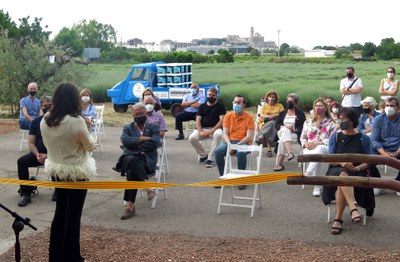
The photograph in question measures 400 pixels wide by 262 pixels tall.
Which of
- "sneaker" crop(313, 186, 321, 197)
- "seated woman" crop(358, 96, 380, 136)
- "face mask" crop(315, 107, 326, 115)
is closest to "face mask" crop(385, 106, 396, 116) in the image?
"face mask" crop(315, 107, 326, 115)

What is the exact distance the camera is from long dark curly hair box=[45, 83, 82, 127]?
6.52 meters

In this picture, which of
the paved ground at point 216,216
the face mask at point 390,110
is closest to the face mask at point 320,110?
the face mask at point 390,110

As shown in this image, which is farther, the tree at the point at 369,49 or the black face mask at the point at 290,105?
the tree at the point at 369,49

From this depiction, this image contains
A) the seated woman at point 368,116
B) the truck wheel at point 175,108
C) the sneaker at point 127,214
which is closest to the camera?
the sneaker at point 127,214

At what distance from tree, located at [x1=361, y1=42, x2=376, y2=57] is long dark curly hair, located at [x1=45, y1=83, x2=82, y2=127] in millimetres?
64205

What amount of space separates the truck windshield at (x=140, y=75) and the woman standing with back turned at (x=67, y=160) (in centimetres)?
1817

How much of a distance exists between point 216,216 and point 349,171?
1.84 m

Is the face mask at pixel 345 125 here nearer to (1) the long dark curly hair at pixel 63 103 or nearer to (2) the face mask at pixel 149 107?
(1) the long dark curly hair at pixel 63 103

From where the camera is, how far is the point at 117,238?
778 centimetres

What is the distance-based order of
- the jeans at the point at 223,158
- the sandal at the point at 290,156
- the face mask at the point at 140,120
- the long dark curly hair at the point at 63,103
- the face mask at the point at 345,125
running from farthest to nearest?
the sandal at the point at 290,156 < the jeans at the point at 223,158 < the face mask at the point at 140,120 < the face mask at the point at 345,125 < the long dark curly hair at the point at 63,103

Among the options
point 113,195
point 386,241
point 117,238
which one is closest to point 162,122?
point 113,195

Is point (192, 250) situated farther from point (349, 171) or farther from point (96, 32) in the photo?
point (96, 32)

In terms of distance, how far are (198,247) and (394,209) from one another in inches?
130

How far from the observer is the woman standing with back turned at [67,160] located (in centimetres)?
654
